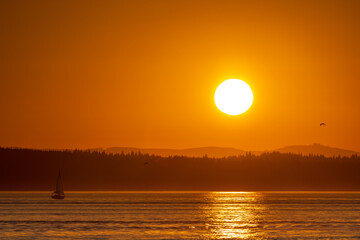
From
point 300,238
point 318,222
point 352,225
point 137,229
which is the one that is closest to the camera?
point 300,238

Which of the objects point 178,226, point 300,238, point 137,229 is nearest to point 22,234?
point 137,229

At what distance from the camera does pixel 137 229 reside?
11812 cm

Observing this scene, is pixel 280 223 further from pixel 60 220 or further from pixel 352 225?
pixel 60 220

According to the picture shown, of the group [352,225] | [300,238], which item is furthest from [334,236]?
[352,225]

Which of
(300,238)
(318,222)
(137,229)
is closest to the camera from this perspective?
(300,238)

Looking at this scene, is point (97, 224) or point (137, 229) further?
point (97, 224)

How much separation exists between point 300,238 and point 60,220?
5604 centimetres

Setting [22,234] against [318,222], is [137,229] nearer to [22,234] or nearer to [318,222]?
[22,234]

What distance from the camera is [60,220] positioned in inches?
5556

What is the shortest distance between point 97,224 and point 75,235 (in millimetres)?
23887

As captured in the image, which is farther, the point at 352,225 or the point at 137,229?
the point at 352,225

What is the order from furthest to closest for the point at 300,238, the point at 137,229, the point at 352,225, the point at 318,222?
1. the point at 318,222
2. the point at 352,225
3. the point at 137,229
4. the point at 300,238

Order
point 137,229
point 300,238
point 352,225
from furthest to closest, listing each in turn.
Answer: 1. point 352,225
2. point 137,229
3. point 300,238

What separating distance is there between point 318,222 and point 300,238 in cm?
3570
